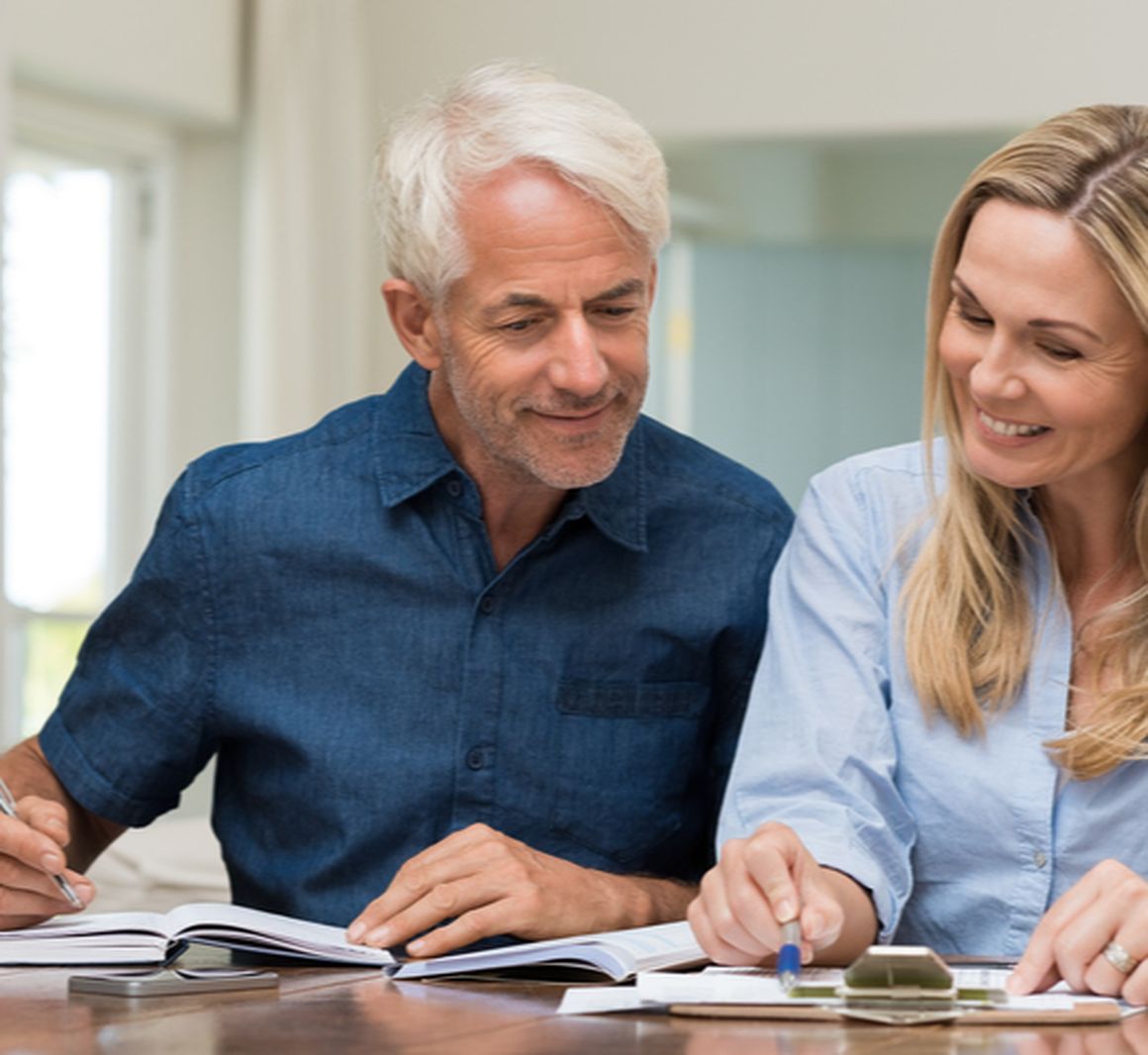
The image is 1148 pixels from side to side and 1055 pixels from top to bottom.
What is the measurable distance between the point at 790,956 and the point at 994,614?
50 cm

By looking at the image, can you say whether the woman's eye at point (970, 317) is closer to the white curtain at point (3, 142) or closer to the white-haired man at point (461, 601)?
the white-haired man at point (461, 601)

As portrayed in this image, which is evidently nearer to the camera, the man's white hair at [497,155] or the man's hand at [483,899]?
the man's hand at [483,899]

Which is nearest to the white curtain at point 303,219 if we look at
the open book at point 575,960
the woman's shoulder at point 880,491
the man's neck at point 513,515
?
the man's neck at point 513,515

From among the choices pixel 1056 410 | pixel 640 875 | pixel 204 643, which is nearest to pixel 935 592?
pixel 1056 410

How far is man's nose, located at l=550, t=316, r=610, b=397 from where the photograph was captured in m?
1.85

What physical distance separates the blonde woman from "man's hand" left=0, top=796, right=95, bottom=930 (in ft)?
1.87

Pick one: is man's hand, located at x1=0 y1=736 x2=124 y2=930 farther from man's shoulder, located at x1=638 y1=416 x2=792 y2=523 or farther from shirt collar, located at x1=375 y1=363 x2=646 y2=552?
man's shoulder, located at x1=638 y1=416 x2=792 y2=523

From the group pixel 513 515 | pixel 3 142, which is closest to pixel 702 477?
pixel 513 515

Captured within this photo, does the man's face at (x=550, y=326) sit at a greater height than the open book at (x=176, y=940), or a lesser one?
greater

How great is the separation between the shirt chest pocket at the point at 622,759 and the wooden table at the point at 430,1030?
54 cm

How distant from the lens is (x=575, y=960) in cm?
149

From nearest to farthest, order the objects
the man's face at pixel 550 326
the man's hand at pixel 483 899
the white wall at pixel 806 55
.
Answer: the man's hand at pixel 483 899
the man's face at pixel 550 326
the white wall at pixel 806 55

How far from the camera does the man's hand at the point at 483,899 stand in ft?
5.27

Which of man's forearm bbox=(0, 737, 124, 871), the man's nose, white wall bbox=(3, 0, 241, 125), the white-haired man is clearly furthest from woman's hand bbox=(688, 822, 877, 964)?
white wall bbox=(3, 0, 241, 125)
